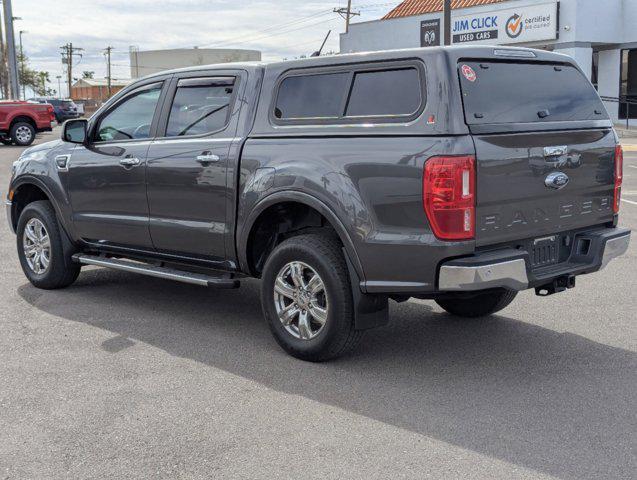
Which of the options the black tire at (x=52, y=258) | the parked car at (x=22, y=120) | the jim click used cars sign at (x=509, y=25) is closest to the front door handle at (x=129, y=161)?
the black tire at (x=52, y=258)

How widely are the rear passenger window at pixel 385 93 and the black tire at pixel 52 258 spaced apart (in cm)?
333

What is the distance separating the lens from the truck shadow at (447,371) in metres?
3.98

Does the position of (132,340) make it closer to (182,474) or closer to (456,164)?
(182,474)

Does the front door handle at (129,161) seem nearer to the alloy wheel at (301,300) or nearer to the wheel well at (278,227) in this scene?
the wheel well at (278,227)

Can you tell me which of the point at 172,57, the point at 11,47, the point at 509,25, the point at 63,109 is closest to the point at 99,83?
the point at 172,57

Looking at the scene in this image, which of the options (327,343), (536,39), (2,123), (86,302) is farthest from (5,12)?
(327,343)

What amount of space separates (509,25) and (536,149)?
30221mm

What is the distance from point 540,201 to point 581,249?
0.57 metres

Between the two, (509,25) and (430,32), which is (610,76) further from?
(430,32)

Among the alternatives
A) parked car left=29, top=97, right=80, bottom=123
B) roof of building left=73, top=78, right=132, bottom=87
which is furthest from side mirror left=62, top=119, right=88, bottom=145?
roof of building left=73, top=78, right=132, bottom=87

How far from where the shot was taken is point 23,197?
7.59m

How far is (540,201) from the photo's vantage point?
4.80 m

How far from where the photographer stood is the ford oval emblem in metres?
4.82

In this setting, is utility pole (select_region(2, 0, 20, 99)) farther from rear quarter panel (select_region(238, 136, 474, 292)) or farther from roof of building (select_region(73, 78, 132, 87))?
roof of building (select_region(73, 78, 132, 87))
